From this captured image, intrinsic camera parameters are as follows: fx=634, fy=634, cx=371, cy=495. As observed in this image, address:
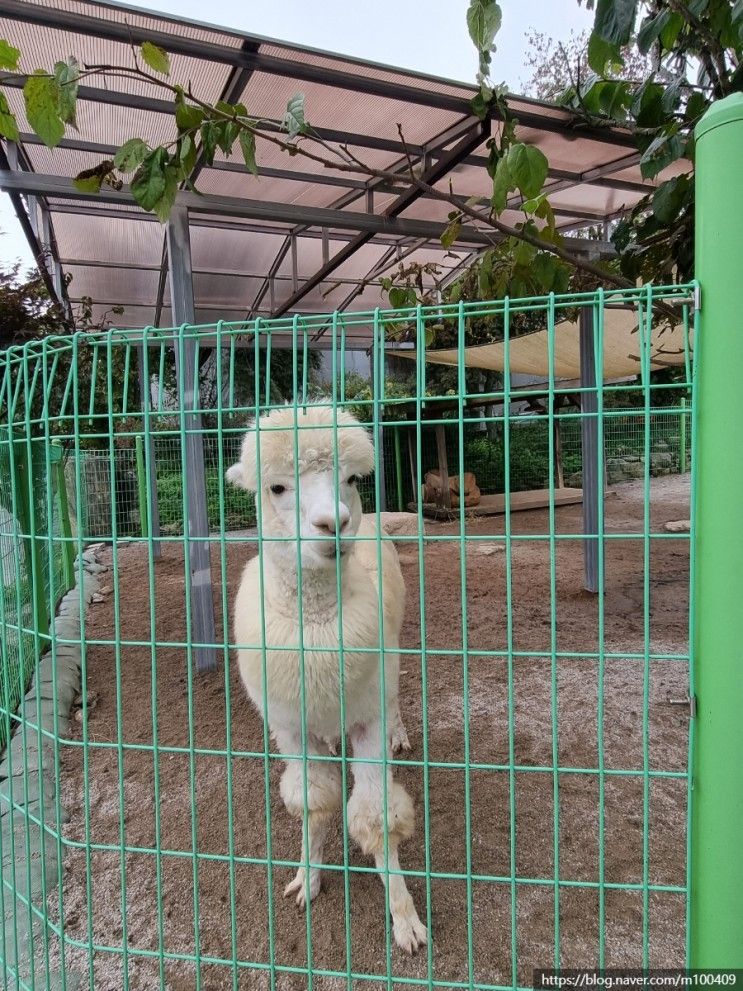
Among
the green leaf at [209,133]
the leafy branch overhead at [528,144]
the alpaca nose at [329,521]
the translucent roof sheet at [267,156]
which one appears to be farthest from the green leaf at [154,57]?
the alpaca nose at [329,521]

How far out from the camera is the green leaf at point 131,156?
1756 millimetres

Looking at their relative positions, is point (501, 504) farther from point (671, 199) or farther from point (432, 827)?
point (671, 199)

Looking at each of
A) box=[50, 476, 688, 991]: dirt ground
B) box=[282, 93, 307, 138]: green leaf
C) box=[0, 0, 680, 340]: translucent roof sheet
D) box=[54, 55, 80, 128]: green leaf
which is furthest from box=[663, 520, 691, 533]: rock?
box=[54, 55, 80, 128]: green leaf

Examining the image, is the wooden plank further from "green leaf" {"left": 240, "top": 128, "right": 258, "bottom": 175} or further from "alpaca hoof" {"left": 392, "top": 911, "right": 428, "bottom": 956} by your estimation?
"green leaf" {"left": 240, "top": 128, "right": 258, "bottom": 175}

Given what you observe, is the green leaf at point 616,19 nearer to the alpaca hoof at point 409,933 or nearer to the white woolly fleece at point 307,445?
the white woolly fleece at point 307,445

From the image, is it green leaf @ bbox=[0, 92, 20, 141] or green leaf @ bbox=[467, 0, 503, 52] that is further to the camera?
green leaf @ bbox=[467, 0, 503, 52]

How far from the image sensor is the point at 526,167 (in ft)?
5.43

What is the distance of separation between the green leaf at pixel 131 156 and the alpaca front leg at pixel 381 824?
179 cm

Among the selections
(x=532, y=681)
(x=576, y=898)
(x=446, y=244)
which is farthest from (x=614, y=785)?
(x=446, y=244)

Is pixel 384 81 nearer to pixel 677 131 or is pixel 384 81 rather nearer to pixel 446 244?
pixel 446 244

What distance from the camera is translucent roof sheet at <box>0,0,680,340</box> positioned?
2.92 m

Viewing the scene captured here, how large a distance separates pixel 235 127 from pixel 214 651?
3142 millimetres

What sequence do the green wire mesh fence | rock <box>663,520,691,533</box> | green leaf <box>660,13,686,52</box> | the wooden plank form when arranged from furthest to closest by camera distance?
the wooden plank
rock <box>663,520,691,533</box>
green leaf <box>660,13,686,52</box>
the green wire mesh fence

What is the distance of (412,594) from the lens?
6461mm
